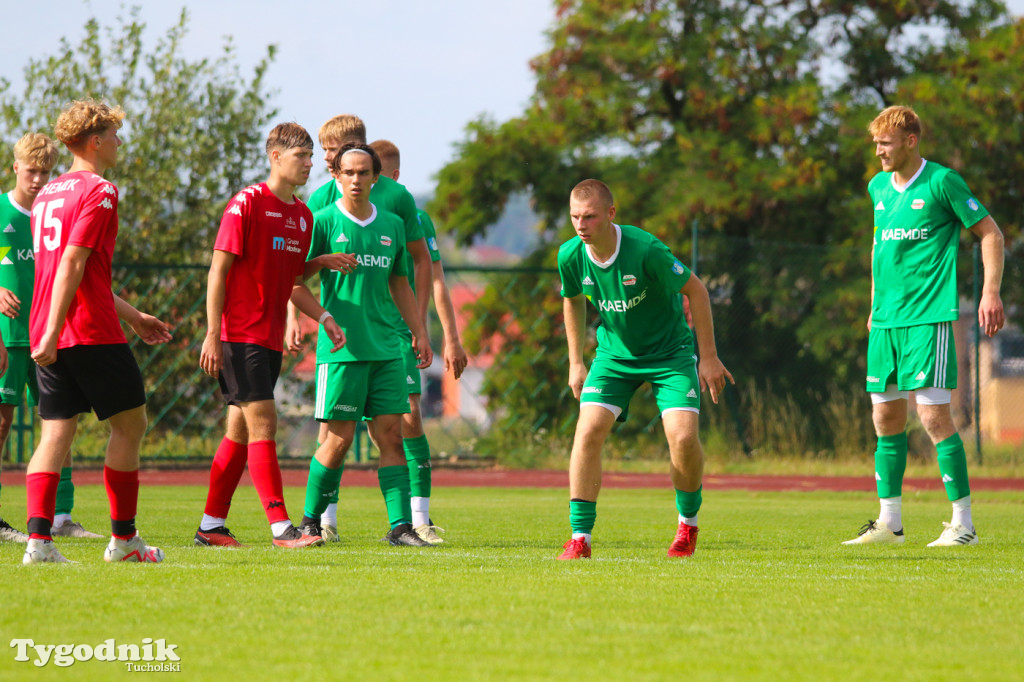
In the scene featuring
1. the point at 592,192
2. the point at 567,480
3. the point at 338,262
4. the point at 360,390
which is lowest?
the point at 567,480

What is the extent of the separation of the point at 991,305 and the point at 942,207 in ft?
2.26

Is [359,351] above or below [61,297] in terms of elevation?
below

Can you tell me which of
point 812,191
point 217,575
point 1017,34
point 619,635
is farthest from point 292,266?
point 1017,34

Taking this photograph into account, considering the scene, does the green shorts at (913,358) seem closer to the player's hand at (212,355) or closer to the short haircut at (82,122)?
the player's hand at (212,355)

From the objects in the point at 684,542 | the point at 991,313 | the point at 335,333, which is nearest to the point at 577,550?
the point at 684,542

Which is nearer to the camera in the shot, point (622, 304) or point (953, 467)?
point (622, 304)

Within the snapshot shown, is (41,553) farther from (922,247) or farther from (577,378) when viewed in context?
(922,247)

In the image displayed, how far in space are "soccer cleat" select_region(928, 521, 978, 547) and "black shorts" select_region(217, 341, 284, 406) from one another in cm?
376

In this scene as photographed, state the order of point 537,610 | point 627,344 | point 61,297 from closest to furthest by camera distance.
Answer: point 537,610
point 61,297
point 627,344

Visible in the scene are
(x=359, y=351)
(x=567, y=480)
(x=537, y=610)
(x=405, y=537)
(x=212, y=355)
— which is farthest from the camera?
(x=567, y=480)

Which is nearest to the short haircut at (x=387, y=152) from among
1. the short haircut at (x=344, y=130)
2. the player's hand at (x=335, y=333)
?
the short haircut at (x=344, y=130)

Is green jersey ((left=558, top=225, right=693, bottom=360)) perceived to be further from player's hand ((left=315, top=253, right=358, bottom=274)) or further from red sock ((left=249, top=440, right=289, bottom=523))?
red sock ((left=249, top=440, right=289, bottom=523))

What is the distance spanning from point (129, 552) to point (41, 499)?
444 millimetres

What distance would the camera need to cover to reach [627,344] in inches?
249
